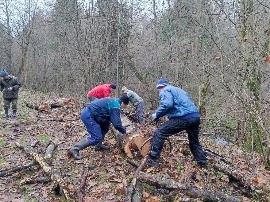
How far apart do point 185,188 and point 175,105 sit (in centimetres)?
170

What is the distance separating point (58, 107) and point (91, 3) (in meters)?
4.79

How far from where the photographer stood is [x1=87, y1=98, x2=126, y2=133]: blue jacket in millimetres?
7172

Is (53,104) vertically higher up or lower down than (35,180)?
higher up

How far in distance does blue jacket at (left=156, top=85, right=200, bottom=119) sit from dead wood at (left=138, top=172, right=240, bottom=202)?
51.1 inches

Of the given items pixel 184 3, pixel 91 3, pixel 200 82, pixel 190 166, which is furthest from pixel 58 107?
pixel 190 166

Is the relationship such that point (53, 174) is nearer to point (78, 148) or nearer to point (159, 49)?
point (78, 148)

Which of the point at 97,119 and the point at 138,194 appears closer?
the point at 138,194

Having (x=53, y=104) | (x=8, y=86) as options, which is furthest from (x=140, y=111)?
(x=53, y=104)

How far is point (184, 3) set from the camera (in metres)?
15.7

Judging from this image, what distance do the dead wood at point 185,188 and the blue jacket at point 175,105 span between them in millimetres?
1299

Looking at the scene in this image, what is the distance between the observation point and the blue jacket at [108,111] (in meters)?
7.17

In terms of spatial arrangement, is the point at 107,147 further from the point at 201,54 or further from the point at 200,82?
the point at 201,54

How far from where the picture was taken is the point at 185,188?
18.3 ft

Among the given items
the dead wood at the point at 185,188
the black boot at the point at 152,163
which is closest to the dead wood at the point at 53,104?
the black boot at the point at 152,163
